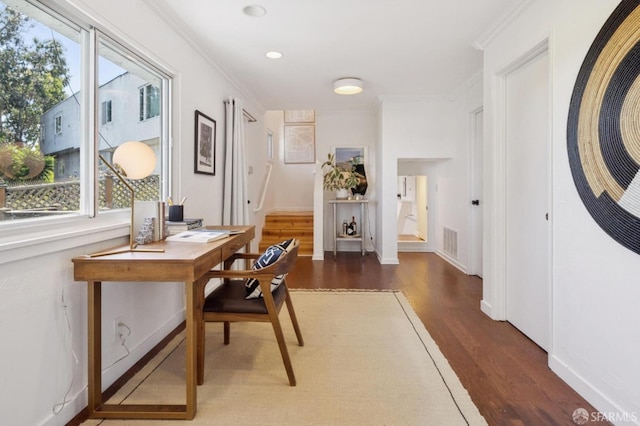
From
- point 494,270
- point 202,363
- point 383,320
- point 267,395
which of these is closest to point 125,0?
point 202,363

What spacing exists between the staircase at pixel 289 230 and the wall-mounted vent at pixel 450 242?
221 centimetres

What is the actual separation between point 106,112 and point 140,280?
1108 mm

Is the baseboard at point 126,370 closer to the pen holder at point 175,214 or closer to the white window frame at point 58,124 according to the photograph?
the pen holder at point 175,214

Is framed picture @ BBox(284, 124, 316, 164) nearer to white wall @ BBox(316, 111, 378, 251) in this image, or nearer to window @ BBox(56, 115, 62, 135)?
white wall @ BBox(316, 111, 378, 251)

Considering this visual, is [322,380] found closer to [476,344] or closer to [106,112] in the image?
[476,344]

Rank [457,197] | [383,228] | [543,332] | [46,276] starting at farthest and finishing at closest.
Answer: [383,228], [457,197], [543,332], [46,276]

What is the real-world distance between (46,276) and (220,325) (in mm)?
1390

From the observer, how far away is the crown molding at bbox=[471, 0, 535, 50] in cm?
216

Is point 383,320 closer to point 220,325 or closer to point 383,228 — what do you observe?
point 220,325

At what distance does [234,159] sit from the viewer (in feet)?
11.5

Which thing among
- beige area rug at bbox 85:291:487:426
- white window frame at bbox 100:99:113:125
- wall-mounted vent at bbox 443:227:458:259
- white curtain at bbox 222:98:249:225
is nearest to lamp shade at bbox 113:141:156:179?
white window frame at bbox 100:99:113:125

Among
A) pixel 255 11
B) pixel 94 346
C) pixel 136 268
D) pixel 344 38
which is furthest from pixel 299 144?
pixel 94 346

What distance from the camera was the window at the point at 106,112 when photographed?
72.2 inches

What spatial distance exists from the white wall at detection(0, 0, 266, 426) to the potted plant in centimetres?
302
